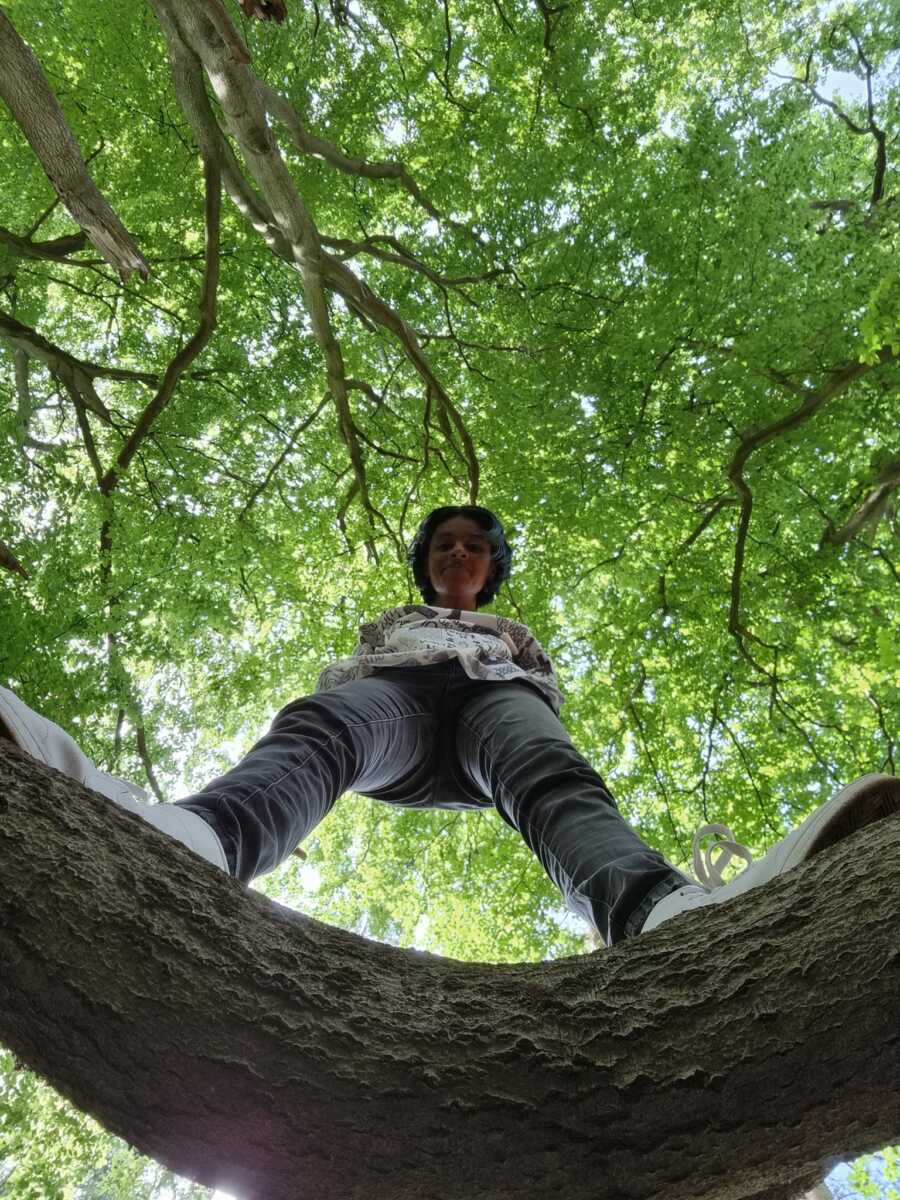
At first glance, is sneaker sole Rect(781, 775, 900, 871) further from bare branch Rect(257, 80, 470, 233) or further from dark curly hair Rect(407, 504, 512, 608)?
bare branch Rect(257, 80, 470, 233)

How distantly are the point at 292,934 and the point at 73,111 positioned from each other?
714cm

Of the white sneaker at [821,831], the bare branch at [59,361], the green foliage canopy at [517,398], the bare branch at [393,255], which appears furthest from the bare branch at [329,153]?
the white sneaker at [821,831]

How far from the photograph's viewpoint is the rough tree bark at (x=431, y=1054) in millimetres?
796

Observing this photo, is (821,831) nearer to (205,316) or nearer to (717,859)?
(717,859)

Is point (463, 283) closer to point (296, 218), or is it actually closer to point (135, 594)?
point (296, 218)

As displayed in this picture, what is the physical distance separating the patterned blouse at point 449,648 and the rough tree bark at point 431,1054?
5.63 ft

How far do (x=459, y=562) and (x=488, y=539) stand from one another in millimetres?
190

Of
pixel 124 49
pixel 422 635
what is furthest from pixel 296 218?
pixel 124 49

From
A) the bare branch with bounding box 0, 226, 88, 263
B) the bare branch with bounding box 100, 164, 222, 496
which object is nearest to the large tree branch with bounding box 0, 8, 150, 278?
the bare branch with bounding box 100, 164, 222, 496

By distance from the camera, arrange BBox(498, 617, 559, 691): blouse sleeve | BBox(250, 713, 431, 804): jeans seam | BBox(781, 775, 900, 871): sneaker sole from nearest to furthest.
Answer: BBox(781, 775, 900, 871): sneaker sole → BBox(250, 713, 431, 804): jeans seam → BBox(498, 617, 559, 691): blouse sleeve

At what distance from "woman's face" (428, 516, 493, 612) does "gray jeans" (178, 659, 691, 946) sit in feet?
2.92

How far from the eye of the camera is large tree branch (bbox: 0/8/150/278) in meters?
2.47

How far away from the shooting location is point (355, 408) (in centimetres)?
782

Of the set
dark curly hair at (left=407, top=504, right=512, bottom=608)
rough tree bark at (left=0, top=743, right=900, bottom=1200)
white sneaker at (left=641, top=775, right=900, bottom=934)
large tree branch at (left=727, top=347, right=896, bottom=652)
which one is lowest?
rough tree bark at (left=0, top=743, right=900, bottom=1200)
